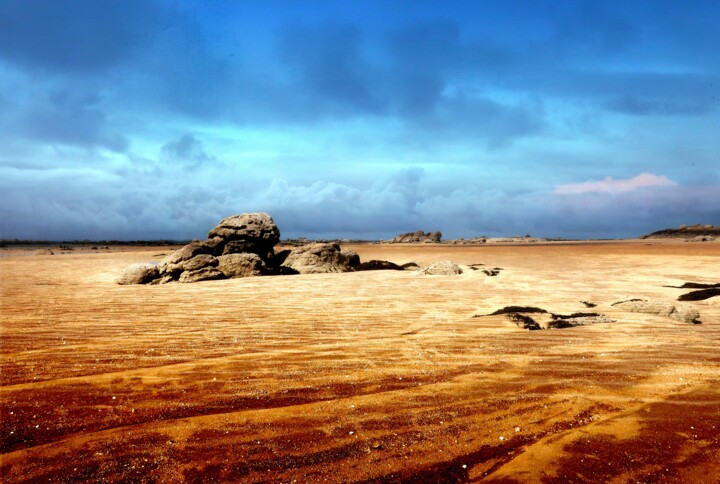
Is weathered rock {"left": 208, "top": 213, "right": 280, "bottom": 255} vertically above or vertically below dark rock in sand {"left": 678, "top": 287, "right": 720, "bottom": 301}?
above

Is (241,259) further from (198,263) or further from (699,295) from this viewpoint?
(699,295)

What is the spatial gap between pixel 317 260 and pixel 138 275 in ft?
22.0

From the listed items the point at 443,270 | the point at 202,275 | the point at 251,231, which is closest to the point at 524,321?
the point at 443,270

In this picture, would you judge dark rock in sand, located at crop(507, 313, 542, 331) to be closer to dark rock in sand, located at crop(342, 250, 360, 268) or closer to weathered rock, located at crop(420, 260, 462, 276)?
weathered rock, located at crop(420, 260, 462, 276)

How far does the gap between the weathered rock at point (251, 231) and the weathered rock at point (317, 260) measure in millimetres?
1255

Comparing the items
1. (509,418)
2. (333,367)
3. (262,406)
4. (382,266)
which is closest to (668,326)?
(509,418)

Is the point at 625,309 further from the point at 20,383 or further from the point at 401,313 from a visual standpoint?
the point at 20,383

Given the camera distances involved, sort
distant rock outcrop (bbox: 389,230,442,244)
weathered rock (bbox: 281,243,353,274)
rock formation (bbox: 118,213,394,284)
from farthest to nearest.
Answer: distant rock outcrop (bbox: 389,230,442,244) < weathered rock (bbox: 281,243,353,274) < rock formation (bbox: 118,213,394,284)

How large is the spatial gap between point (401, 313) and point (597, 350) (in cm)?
356

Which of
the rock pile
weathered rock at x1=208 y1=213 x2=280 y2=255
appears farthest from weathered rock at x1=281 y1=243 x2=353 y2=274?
weathered rock at x1=208 y1=213 x2=280 y2=255

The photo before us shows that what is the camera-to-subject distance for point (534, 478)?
2795mm

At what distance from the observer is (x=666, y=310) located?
7941 millimetres

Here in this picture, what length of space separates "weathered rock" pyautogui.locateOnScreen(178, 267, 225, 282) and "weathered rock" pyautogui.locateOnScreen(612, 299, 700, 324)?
1200 centimetres

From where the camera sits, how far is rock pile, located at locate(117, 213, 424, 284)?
14.6 meters
